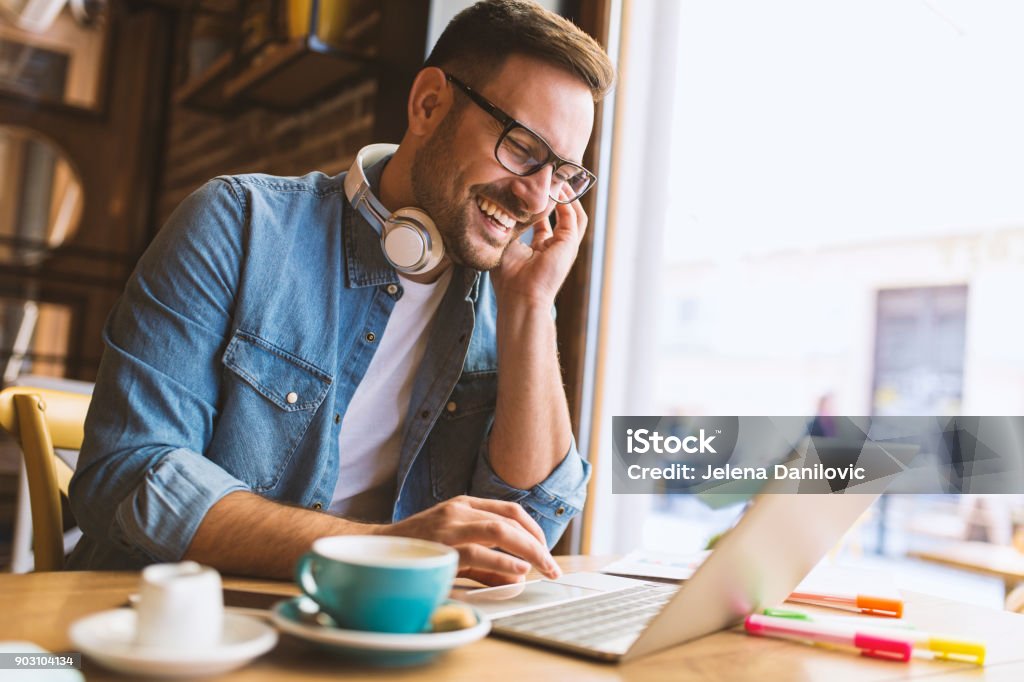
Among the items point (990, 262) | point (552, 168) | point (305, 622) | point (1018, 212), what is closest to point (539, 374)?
Answer: point (552, 168)

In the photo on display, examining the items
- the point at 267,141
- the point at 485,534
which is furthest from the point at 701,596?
the point at 267,141

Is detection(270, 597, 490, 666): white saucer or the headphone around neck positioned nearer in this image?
detection(270, 597, 490, 666): white saucer

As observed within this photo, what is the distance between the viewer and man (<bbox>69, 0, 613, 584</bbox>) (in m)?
1.08

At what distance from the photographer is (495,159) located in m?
1.33

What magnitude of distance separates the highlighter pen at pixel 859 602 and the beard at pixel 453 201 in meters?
0.67

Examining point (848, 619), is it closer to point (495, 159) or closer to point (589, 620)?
point (589, 620)

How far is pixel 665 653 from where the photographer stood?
0.70m

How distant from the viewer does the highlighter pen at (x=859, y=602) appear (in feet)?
3.09

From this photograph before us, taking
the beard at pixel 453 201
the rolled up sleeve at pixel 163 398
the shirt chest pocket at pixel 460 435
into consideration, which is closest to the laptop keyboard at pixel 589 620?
the rolled up sleeve at pixel 163 398

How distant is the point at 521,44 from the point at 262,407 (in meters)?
0.67

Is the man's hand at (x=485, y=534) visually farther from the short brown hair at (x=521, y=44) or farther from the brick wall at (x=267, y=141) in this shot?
the brick wall at (x=267, y=141)

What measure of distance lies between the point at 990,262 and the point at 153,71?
22.2 ft

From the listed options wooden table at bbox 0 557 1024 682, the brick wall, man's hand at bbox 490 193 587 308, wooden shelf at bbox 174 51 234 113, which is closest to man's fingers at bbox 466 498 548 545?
wooden table at bbox 0 557 1024 682

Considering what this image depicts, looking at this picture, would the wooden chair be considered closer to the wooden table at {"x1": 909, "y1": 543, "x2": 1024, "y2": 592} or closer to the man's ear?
the man's ear
